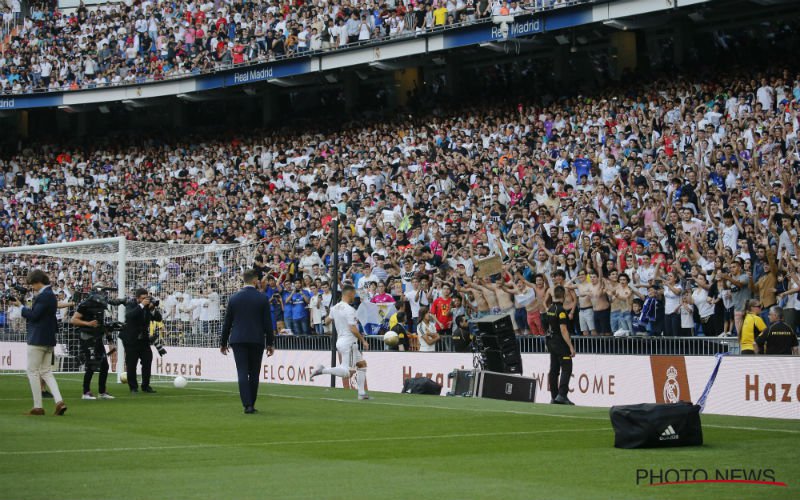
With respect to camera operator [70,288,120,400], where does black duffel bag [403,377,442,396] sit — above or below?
below

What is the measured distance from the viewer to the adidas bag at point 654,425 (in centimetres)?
1140

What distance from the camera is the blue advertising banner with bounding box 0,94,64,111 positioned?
154 feet

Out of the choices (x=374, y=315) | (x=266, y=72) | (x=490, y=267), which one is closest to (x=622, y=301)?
(x=490, y=267)

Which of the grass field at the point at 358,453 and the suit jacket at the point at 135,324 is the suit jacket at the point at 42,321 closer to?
the grass field at the point at 358,453

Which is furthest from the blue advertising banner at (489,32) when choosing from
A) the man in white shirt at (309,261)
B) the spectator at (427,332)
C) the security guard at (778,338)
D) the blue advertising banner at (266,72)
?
the security guard at (778,338)

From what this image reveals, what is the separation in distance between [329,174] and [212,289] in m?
9.94

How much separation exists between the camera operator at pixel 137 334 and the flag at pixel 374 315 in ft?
21.0

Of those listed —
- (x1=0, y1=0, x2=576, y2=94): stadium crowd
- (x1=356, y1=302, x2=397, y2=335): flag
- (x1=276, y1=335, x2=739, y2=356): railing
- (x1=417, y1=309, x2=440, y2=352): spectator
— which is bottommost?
(x1=276, y1=335, x2=739, y2=356): railing

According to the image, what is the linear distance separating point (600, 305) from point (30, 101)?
32521 mm

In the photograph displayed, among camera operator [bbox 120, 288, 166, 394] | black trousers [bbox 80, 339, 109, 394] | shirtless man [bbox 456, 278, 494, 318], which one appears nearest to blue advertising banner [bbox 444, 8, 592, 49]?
shirtless man [bbox 456, 278, 494, 318]

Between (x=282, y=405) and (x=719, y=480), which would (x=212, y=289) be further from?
(x=719, y=480)

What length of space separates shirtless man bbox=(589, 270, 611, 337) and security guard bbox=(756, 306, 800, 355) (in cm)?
436

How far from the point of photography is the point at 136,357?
69.5ft

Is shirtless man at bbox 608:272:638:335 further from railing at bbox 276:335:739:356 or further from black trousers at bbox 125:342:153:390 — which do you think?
black trousers at bbox 125:342:153:390
